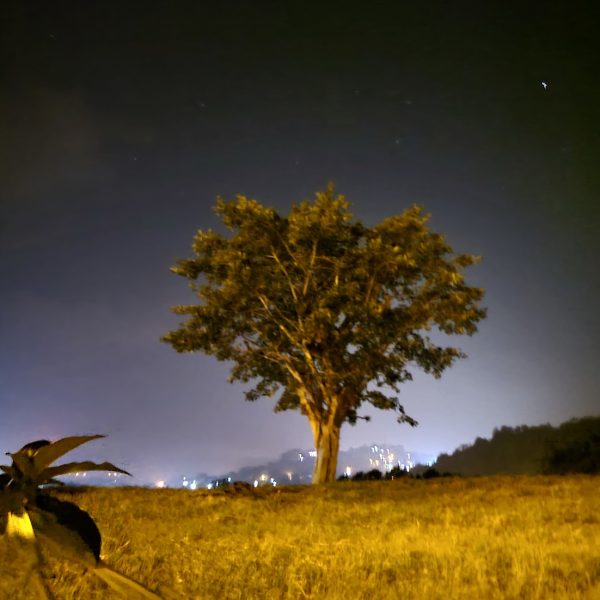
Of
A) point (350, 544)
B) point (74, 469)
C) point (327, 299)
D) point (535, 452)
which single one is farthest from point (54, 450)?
point (535, 452)

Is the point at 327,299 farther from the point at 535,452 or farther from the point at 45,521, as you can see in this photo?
the point at 535,452

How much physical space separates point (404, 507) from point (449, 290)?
453 inches

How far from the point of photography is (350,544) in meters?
8.37

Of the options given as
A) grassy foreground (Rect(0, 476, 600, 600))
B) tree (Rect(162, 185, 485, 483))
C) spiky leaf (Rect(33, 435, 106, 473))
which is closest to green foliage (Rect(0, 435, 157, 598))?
spiky leaf (Rect(33, 435, 106, 473))

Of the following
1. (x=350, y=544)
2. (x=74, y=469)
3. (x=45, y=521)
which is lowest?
(x=350, y=544)

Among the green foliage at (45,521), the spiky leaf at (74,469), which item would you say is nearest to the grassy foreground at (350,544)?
the spiky leaf at (74,469)

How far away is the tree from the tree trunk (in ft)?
0.13

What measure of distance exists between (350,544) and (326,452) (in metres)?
14.2

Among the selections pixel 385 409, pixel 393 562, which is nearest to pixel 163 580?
pixel 393 562

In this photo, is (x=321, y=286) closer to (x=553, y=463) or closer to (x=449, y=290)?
(x=449, y=290)

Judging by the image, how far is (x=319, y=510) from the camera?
41.0 feet

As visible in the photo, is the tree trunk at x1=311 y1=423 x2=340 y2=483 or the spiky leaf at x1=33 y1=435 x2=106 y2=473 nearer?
the spiky leaf at x1=33 y1=435 x2=106 y2=473

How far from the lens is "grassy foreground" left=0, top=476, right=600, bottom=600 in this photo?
5.81 metres

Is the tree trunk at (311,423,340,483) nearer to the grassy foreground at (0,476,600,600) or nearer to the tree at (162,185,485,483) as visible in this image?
the tree at (162,185,485,483)
